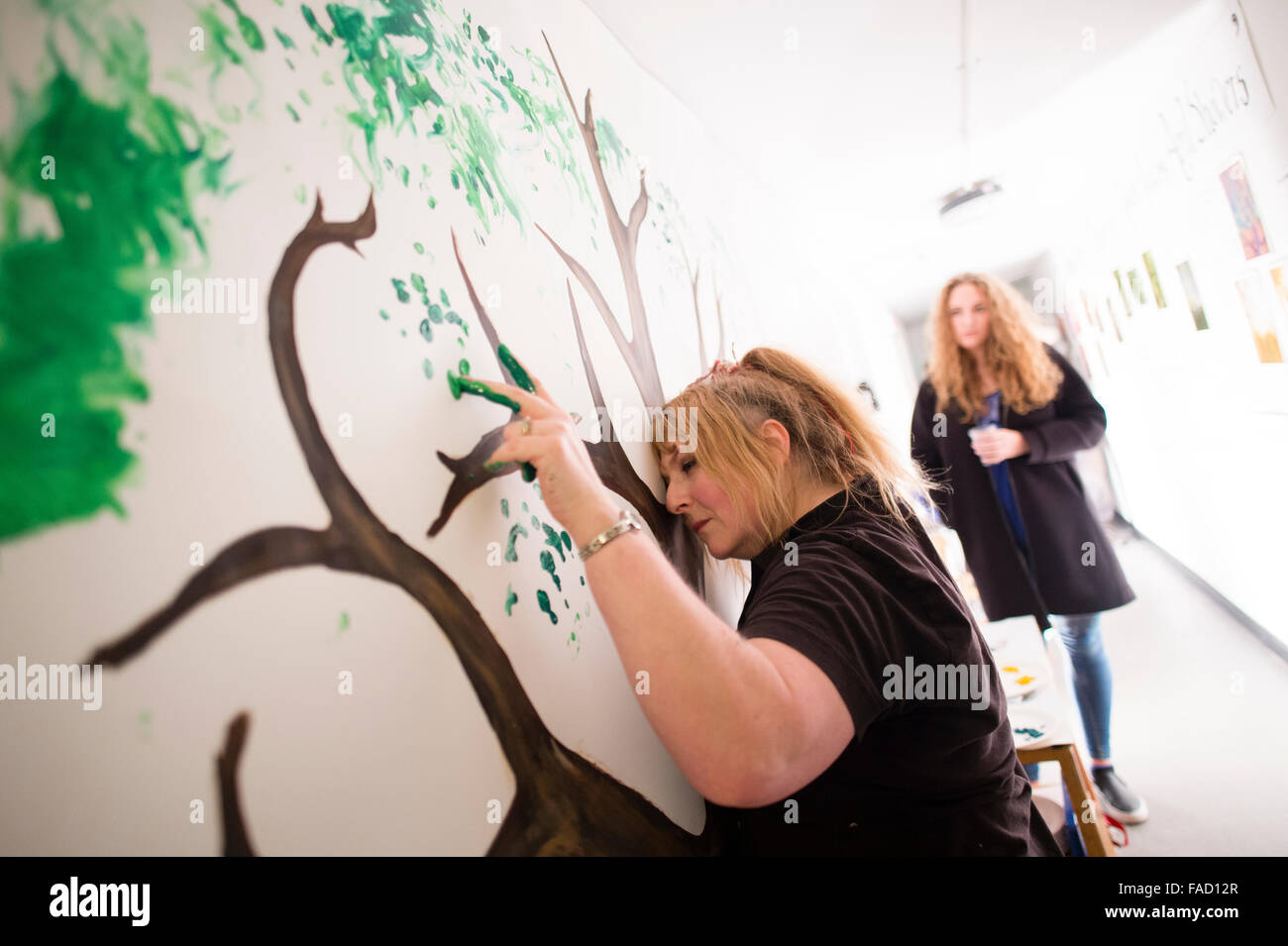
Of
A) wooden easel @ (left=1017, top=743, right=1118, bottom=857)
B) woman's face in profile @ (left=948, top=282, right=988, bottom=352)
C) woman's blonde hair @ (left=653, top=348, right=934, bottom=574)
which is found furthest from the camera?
woman's face in profile @ (left=948, top=282, right=988, bottom=352)

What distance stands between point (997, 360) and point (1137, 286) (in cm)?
275

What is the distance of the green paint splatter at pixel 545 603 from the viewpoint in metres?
0.92

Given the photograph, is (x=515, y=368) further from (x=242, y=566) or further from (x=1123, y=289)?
(x=1123, y=289)

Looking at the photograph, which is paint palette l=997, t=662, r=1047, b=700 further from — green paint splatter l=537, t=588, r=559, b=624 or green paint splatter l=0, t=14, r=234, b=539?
green paint splatter l=0, t=14, r=234, b=539

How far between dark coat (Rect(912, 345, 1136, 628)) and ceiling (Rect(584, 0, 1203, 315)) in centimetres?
116

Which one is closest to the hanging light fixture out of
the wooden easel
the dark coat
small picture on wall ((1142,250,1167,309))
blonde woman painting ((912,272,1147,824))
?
small picture on wall ((1142,250,1167,309))

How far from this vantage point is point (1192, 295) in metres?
3.40

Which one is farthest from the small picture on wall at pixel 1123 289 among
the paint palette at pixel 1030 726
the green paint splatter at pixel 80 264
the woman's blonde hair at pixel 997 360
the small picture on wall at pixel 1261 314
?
the green paint splatter at pixel 80 264

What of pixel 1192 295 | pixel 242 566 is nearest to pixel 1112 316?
pixel 1192 295

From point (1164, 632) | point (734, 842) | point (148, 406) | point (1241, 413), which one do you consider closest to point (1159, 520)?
point (1164, 632)

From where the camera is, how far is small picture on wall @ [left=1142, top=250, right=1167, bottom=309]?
3854mm

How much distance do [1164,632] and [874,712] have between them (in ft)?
13.7

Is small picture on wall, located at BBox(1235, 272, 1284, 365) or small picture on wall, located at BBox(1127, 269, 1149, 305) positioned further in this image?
small picture on wall, located at BBox(1127, 269, 1149, 305)

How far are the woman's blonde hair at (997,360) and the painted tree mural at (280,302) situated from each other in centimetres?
164
